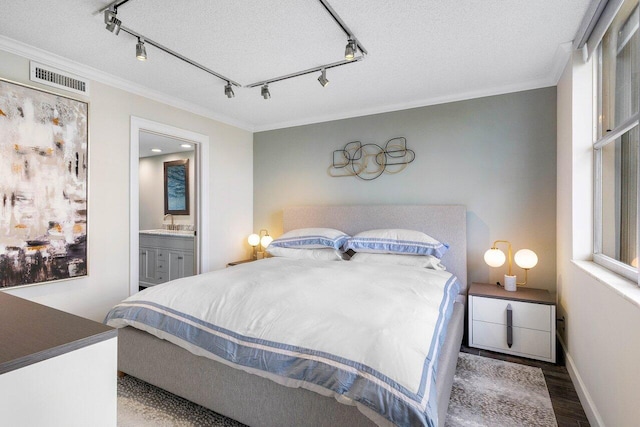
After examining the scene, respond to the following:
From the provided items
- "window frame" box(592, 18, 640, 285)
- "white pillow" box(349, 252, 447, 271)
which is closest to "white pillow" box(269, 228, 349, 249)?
"white pillow" box(349, 252, 447, 271)

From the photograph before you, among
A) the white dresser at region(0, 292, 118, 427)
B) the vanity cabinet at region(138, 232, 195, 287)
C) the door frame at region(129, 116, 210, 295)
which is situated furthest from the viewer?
the vanity cabinet at region(138, 232, 195, 287)

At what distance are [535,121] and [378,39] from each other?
175 cm

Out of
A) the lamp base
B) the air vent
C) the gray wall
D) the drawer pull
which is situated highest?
the air vent

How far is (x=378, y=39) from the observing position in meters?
2.21

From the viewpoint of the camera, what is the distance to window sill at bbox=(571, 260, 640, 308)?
51.4 inches

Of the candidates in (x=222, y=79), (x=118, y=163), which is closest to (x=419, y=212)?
(x=222, y=79)

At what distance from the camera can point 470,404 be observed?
1.92m

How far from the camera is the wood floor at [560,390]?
70.0 inches

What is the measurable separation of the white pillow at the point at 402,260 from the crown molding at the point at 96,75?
8.15 ft

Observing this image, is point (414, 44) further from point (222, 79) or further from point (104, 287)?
point (104, 287)

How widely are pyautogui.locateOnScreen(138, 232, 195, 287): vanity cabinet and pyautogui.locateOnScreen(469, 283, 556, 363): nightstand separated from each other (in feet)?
11.3

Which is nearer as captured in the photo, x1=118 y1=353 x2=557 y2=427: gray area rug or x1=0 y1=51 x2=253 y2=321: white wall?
x1=118 y1=353 x2=557 y2=427: gray area rug

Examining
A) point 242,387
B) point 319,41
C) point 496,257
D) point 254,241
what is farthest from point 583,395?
point 254,241

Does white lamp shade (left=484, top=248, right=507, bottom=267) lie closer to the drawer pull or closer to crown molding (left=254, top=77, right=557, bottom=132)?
the drawer pull
